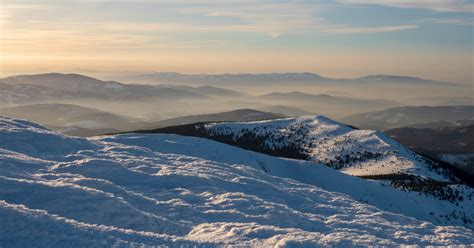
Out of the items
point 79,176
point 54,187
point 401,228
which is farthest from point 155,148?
point 401,228

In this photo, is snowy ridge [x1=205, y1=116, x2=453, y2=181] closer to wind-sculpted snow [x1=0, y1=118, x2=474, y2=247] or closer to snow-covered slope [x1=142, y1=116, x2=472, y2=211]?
snow-covered slope [x1=142, y1=116, x2=472, y2=211]

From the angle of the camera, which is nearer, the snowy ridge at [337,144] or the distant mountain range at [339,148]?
the distant mountain range at [339,148]

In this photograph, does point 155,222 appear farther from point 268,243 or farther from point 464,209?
point 464,209

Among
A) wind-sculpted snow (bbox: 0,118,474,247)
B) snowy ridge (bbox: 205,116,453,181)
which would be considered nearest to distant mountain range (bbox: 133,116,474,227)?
snowy ridge (bbox: 205,116,453,181)

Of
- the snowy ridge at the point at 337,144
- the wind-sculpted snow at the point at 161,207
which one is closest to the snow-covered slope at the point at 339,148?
the snowy ridge at the point at 337,144

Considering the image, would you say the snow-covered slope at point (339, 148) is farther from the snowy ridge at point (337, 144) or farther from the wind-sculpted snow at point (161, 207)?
the wind-sculpted snow at point (161, 207)

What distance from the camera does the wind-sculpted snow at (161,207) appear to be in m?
17.9

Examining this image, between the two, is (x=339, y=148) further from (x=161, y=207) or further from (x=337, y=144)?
(x=161, y=207)

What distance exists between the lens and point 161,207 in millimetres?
23203

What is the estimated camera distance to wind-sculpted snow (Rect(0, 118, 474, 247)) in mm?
17891

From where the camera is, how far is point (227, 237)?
18922 mm

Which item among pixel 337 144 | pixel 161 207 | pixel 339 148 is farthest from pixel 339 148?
pixel 161 207

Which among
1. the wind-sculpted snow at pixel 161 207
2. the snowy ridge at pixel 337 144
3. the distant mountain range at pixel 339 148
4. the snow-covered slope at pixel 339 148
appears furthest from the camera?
the snowy ridge at pixel 337 144

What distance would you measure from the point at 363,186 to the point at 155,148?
26719mm
